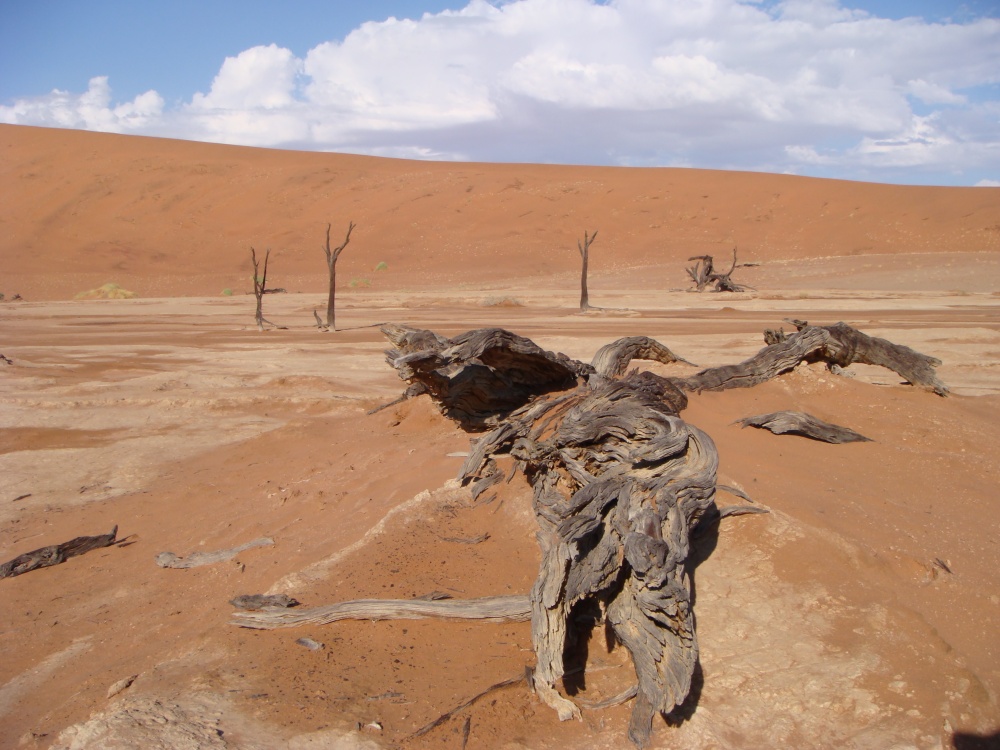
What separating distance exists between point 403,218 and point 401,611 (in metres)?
49.8

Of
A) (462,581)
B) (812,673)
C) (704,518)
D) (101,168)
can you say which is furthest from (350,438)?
(101,168)

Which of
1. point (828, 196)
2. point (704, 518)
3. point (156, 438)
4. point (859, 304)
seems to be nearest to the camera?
point (704, 518)

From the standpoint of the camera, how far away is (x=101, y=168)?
61000 mm

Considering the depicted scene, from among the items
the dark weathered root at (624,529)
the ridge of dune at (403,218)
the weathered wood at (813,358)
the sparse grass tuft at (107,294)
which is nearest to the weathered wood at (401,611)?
the dark weathered root at (624,529)

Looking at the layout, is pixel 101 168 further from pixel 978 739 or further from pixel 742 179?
pixel 978 739

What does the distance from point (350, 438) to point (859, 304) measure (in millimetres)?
20943

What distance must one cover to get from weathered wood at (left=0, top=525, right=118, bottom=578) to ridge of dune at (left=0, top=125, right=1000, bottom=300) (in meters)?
Answer: 33.0

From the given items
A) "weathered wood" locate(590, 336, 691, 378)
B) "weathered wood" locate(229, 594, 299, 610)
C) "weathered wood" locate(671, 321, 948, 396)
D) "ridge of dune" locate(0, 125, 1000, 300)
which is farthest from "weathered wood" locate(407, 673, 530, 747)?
"ridge of dune" locate(0, 125, 1000, 300)

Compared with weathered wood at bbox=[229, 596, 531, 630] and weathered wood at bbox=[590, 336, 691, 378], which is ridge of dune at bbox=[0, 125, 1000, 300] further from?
weathered wood at bbox=[229, 596, 531, 630]

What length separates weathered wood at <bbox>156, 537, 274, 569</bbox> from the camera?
6270 millimetres

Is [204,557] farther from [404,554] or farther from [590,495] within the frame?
[590,495]

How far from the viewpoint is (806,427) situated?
6.85 metres

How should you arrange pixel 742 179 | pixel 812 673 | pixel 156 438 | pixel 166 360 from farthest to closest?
pixel 742 179 → pixel 166 360 → pixel 156 438 → pixel 812 673

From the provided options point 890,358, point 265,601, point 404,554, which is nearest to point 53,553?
point 265,601
